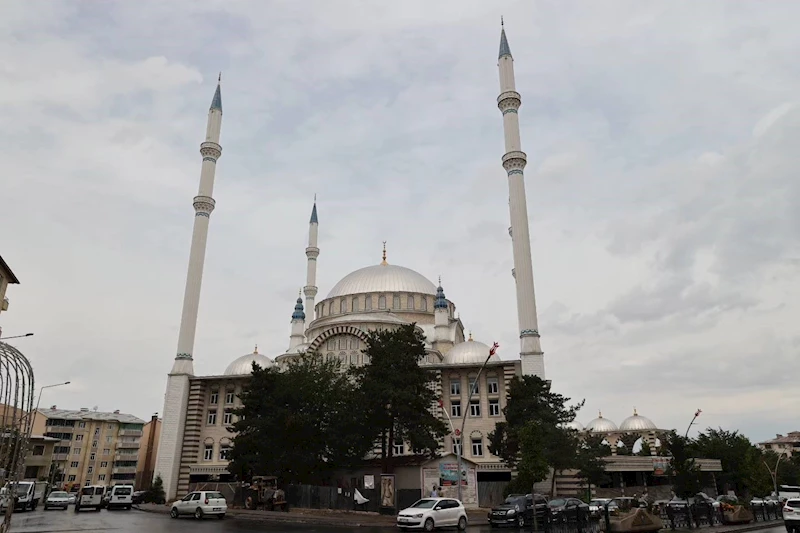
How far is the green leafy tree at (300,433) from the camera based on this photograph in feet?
109

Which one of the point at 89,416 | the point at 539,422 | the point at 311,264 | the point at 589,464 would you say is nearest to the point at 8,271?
the point at 539,422

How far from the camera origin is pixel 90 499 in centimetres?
3416

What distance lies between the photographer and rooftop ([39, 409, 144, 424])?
7517cm

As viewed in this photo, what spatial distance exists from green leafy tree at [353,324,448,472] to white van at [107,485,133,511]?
637 inches

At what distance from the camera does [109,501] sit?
36.1 m

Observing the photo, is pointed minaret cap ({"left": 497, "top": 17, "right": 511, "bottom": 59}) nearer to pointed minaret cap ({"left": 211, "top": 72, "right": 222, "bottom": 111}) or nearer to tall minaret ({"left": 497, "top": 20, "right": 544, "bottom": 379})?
tall minaret ({"left": 497, "top": 20, "right": 544, "bottom": 379})

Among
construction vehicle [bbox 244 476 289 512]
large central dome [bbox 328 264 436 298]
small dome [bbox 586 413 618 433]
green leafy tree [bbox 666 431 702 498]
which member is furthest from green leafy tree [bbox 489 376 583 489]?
small dome [bbox 586 413 618 433]

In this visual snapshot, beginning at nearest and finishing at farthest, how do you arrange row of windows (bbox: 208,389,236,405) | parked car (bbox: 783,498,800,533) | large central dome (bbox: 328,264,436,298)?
parked car (bbox: 783,498,800,533) → row of windows (bbox: 208,389,236,405) → large central dome (bbox: 328,264,436,298)

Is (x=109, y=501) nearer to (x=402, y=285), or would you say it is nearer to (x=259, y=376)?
(x=259, y=376)

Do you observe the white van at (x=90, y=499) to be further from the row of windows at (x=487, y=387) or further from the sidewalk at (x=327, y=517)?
the row of windows at (x=487, y=387)

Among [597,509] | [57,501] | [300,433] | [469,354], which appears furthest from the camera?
[469,354]

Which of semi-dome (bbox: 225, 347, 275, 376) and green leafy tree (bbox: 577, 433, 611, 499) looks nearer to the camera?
green leafy tree (bbox: 577, 433, 611, 499)

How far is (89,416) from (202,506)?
5914cm

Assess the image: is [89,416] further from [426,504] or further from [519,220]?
[426,504]
